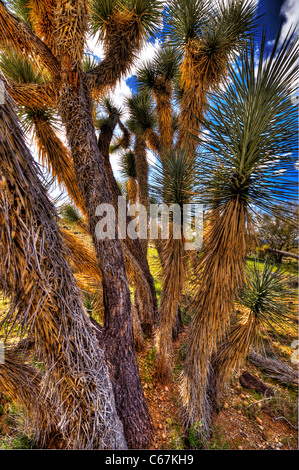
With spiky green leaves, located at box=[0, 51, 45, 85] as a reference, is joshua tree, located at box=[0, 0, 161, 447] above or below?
below

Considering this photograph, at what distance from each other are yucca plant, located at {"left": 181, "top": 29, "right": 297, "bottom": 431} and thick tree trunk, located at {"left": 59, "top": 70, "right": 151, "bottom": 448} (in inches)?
34.0

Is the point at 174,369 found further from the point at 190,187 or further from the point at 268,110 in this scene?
the point at 268,110

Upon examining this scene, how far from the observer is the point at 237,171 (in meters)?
1.57

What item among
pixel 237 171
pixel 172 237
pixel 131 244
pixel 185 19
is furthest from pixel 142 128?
pixel 237 171

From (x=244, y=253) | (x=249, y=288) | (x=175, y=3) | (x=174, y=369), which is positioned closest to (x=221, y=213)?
(x=244, y=253)

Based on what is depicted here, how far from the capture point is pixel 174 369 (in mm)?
3533

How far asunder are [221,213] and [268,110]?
95cm

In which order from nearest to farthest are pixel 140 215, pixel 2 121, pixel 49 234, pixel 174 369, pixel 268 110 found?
1. pixel 2 121
2. pixel 49 234
3. pixel 268 110
4. pixel 174 369
5. pixel 140 215

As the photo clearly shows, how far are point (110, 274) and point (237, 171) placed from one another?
1.74m

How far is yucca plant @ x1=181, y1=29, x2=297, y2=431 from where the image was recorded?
143 cm

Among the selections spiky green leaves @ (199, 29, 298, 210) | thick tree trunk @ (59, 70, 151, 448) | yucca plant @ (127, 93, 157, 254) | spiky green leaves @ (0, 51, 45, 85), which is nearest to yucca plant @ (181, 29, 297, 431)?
spiky green leaves @ (199, 29, 298, 210)

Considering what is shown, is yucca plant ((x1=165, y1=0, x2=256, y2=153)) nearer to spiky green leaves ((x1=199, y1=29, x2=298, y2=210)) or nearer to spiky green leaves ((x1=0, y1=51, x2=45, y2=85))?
spiky green leaves ((x1=199, y1=29, x2=298, y2=210))

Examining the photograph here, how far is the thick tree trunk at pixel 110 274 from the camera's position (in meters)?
2.04

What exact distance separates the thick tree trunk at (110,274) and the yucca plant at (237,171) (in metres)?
0.86
